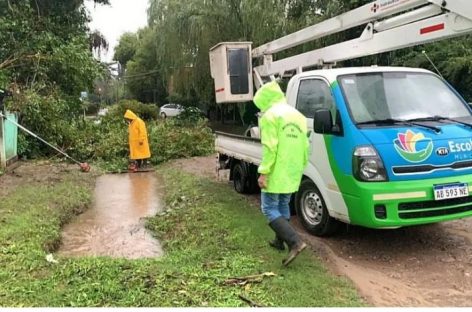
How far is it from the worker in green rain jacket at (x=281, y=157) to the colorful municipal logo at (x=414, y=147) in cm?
100

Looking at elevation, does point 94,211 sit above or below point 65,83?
below

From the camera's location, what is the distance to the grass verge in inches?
161

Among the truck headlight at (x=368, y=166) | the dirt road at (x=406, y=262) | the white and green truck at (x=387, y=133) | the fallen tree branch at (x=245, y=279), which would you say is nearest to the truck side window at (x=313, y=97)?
the white and green truck at (x=387, y=133)

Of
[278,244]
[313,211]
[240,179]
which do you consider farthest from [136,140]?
[278,244]

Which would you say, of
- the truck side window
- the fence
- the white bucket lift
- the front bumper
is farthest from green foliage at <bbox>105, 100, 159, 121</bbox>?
the front bumper

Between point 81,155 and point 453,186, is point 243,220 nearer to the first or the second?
point 453,186

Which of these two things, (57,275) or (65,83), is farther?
(65,83)

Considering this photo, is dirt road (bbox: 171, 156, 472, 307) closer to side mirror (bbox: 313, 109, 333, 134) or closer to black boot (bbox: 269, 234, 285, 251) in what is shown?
black boot (bbox: 269, 234, 285, 251)

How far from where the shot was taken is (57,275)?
184 inches

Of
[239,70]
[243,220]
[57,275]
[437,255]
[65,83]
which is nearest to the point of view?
[57,275]

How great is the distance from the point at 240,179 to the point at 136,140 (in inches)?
192

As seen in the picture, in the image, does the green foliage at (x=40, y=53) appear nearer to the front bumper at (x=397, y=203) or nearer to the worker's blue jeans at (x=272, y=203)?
the worker's blue jeans at (x=272, y=203)
